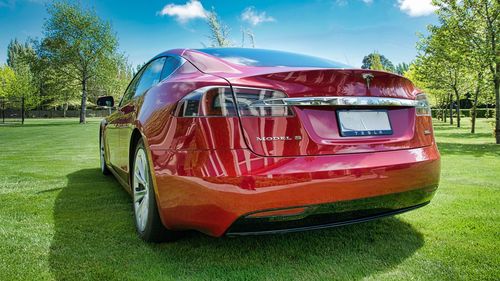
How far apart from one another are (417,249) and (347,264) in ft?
1.93

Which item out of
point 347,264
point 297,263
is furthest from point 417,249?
point 297,263

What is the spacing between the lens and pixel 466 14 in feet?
45.2

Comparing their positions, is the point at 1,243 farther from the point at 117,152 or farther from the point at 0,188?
the point at 0,188

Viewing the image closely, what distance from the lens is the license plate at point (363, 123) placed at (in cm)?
221

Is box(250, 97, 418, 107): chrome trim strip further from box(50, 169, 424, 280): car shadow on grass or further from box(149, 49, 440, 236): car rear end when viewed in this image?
box(50, 169, 424, 280): car shadow on grass

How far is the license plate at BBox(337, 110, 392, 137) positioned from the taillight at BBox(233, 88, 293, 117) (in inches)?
13.3

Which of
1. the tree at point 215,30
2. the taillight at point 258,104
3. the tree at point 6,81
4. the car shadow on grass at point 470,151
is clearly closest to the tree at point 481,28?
the car shadow on grass at point 470,151

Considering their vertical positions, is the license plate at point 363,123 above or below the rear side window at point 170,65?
below

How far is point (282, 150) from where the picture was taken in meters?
2.04

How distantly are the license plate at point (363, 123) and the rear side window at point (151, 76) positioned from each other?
1.57 meters

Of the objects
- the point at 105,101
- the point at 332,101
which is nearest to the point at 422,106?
the point at 332,101

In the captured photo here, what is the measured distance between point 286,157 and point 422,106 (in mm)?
1192

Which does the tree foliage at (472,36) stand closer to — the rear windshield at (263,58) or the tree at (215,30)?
the tree at (215,30)

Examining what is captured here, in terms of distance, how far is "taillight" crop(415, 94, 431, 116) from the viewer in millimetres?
2601
